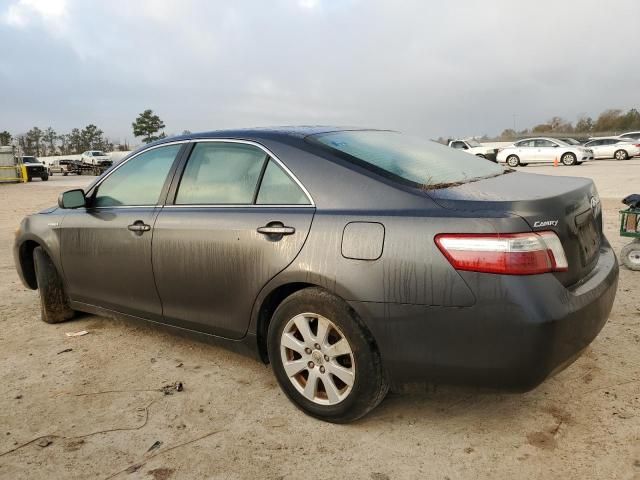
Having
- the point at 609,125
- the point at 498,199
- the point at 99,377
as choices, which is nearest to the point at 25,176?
the point at 99,377

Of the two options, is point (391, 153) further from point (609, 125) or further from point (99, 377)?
point (609, 125)

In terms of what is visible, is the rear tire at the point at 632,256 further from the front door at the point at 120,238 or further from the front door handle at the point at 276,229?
the front door at the point at 120,238

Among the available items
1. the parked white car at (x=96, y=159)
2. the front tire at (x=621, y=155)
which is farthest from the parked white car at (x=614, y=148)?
the parked white car at (x=96, y=159)

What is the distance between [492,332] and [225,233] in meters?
1.54

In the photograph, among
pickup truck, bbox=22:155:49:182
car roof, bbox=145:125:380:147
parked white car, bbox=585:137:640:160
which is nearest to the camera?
car roof, bbox=145:125:380:147

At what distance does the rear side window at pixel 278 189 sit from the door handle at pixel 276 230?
0.15 meters

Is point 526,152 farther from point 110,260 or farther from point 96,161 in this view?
point 96,161

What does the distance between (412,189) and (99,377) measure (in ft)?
7.71

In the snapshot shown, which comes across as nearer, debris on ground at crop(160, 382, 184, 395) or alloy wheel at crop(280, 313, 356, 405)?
alloy wheel at crop(280, 313, 356, 405)

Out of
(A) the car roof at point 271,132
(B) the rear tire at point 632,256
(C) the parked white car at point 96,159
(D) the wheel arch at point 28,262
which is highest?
(C) the parked white car at point 96,159

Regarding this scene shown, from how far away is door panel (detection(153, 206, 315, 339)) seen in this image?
2.77m

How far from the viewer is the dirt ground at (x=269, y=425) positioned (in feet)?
7.82

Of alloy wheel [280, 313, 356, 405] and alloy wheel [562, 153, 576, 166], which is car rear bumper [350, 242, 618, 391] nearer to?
alloy wheel [280, 313, 356, 405]

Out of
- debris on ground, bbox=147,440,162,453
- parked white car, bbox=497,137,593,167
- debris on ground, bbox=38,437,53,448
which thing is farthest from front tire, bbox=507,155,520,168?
debris on ground, bbox=38,437,53,448
